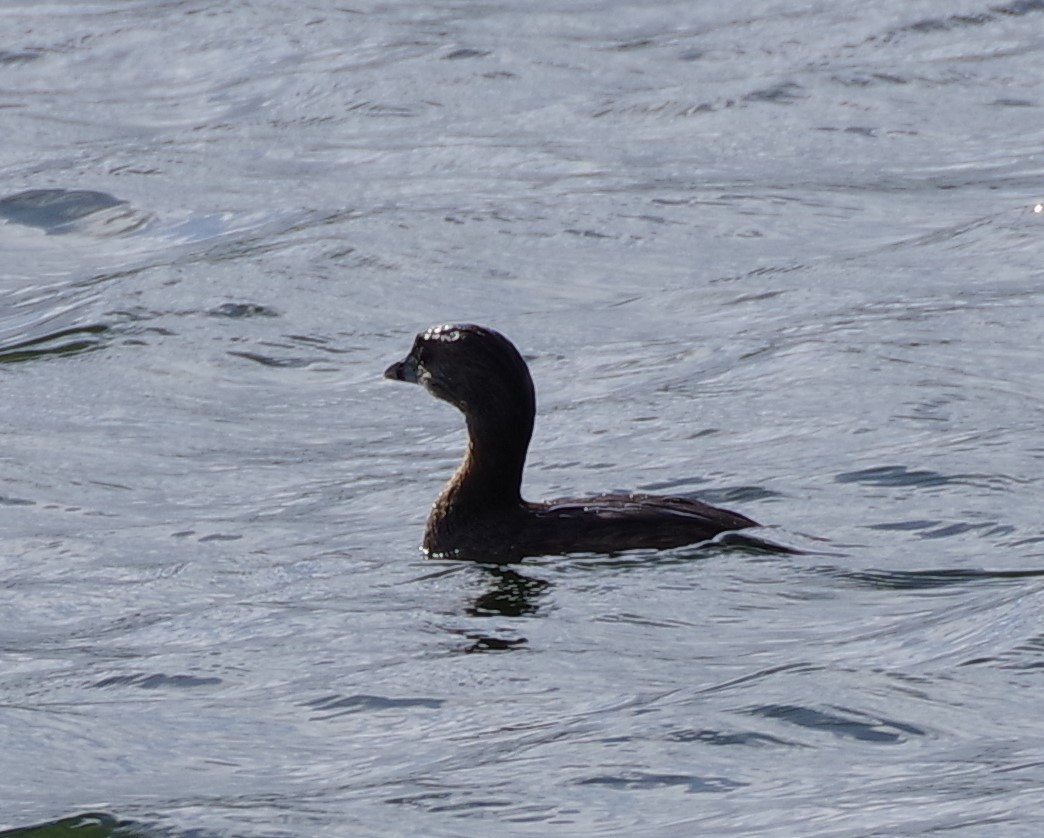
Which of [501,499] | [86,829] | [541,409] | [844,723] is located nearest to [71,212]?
[541,409]

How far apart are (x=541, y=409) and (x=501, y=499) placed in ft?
9.02

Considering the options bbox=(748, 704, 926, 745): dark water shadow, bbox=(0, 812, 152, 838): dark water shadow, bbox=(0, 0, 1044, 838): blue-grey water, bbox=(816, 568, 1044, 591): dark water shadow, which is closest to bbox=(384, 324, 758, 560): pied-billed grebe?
bbox=(0, 0, 1044, 838): blue-grey water

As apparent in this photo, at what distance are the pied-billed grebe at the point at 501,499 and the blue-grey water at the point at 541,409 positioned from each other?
18 cm

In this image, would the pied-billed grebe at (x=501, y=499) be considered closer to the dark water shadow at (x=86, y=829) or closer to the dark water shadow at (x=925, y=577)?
the dark water shadow at (x=925, y=577)

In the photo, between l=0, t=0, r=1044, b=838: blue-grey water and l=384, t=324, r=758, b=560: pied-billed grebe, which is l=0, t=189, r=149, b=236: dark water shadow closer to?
l=0, t=0, r=1044, b=838: blue-grey water

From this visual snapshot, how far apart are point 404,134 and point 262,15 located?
433 centimetres

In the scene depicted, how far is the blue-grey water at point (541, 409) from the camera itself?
8.07m

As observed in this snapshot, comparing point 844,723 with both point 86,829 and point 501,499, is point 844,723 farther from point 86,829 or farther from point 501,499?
point 501,499

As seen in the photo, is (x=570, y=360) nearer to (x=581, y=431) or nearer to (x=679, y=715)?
(x=581, y=431)

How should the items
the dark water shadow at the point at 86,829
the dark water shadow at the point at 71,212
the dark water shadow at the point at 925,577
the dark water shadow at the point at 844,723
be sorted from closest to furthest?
1. the dark water shadow at the point at 86,829
2. the dark water shadow at the point at 844,723
3. the dark water shadow at the point at 925,577
4. the dark water shadow at the point at 71,212

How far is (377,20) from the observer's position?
937 inches

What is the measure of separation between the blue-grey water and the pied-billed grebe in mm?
176

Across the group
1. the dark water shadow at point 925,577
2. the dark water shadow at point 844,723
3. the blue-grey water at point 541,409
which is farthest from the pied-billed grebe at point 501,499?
the dark water shadow at point 844,723

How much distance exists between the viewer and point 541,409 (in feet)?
44.1
